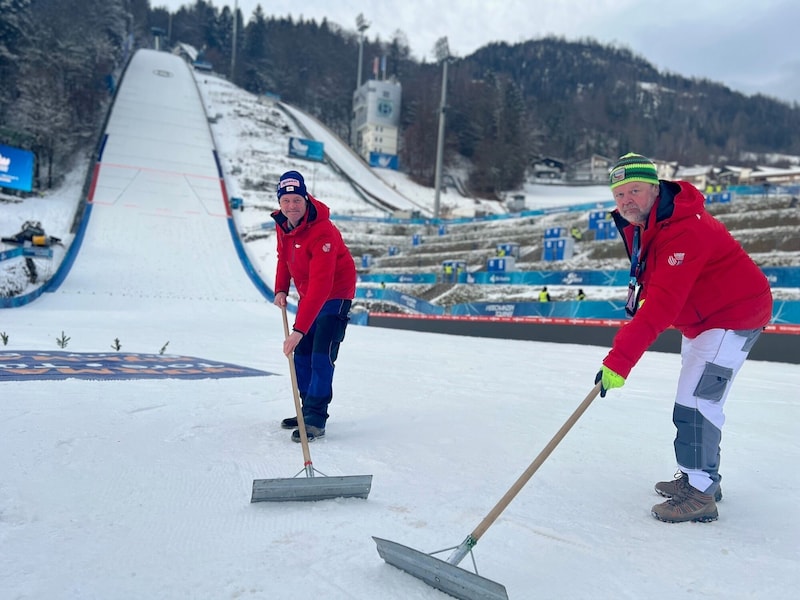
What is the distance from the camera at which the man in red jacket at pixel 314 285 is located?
3623 millimetres

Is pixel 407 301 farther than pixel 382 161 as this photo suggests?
No

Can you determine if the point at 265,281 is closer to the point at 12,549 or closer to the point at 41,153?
the point at 41,153

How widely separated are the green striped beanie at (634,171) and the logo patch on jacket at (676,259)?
376mm

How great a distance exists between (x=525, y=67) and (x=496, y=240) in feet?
398

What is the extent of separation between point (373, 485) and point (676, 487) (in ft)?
4.97

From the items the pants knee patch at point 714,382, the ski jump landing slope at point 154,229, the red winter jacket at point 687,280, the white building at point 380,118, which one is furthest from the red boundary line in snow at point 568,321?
the white building at point 380,118

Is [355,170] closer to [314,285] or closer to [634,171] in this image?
[314,285]

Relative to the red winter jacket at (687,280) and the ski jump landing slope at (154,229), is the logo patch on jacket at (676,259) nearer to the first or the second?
the red winter jacket at (687,280)

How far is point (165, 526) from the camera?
2.29m

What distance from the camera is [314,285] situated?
3.58 metres

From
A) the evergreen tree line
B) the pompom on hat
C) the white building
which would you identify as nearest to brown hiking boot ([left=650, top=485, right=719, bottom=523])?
the pompom on hat

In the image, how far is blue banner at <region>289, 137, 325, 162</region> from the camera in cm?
5012

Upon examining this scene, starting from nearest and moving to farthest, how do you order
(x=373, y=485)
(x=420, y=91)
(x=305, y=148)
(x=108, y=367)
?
(x=373, y=485)
(x=108, y=367)
(x=305, y=148)
(x=420, y=91)

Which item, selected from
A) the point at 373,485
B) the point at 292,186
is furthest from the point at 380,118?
the point at 373,485
